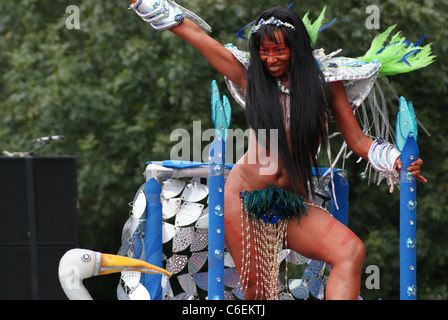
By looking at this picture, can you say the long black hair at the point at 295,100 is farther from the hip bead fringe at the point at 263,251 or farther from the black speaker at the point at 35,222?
the black speaker at the point at 35,222

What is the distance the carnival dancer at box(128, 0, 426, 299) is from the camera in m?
3.06

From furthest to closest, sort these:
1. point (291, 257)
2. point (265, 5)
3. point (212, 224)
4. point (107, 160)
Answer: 1. point (107, 160)
2. point (265, 5)
3. point (291, 257)
4. point (212, 224)

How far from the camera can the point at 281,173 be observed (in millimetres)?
3156

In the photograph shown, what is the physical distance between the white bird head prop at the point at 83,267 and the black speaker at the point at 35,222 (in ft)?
8.60

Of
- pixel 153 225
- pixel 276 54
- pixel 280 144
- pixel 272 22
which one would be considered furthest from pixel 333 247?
pixel 153 225

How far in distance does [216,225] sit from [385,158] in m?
0.69

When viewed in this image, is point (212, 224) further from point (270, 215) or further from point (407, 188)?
point (407, 188)

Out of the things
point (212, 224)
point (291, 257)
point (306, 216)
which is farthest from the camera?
point (291, 257)

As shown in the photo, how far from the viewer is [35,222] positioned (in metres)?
5.43

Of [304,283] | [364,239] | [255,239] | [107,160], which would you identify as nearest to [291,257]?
[304,283]

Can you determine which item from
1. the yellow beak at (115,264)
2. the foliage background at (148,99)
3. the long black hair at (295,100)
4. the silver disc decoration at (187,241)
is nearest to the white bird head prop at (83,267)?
the yellow beak at (115,264)

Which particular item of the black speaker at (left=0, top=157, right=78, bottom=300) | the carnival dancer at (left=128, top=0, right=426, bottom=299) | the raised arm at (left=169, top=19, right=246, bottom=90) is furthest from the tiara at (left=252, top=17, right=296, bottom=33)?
the black speaker at (left=0, top=157, right=78, bottom=300)

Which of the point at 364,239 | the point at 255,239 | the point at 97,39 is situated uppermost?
the point at 97,39

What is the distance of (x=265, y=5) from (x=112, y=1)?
1417 mm
